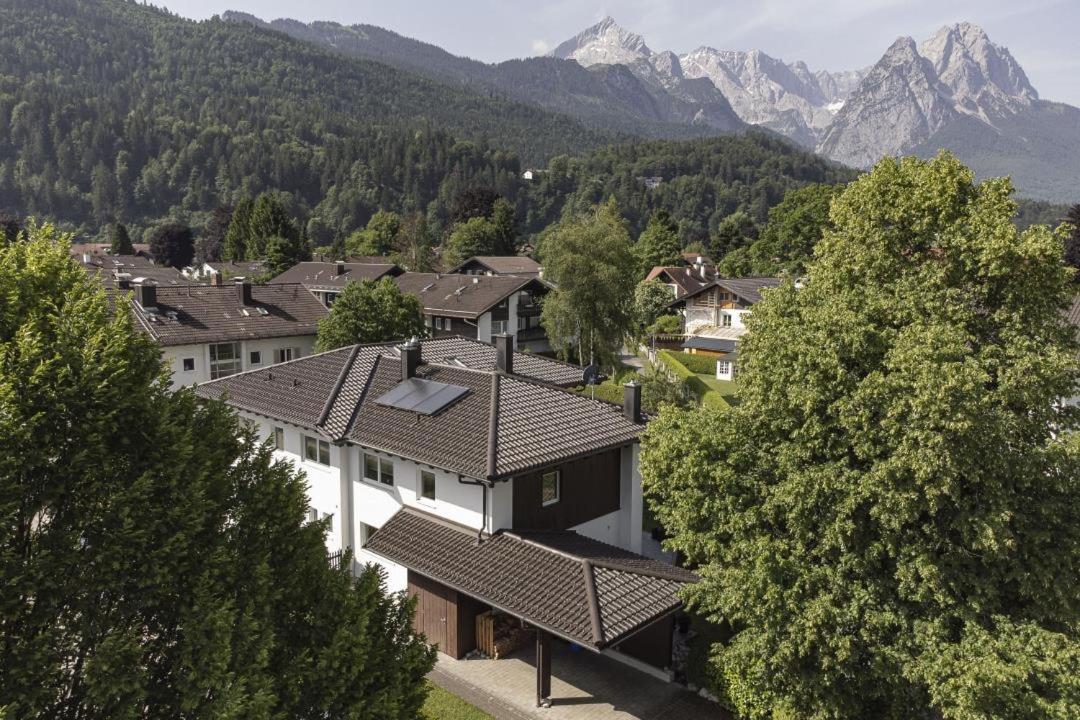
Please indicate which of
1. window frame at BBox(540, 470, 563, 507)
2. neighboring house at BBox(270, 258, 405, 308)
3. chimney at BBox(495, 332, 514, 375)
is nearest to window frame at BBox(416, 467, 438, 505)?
window frame at BBox(540, 470, 563, 507)

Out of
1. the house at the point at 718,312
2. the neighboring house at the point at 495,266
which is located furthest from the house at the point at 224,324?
the neighboring house at the point at 495,266

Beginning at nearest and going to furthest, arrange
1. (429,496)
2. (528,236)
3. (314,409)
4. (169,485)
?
(169,485) → (429,496) → (314,409) → (528,236)

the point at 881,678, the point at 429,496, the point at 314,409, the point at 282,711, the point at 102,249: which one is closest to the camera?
the point at 282,711

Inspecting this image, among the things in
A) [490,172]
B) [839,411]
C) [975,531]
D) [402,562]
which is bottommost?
[402,562]

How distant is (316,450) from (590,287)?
89.7 ft

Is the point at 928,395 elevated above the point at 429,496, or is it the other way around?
the point at 928,395

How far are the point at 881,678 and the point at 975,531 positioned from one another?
3.29 metres

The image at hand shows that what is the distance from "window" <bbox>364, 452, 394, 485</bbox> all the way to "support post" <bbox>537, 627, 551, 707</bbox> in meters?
7.15

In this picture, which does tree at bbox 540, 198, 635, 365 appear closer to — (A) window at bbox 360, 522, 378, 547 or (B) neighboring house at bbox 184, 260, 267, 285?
(A) window at bbox 360, 522, 378, 547

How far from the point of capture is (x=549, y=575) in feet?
55.4

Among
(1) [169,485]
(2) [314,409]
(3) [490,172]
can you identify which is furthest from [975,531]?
(3) [490,172]

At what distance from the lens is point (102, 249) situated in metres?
133

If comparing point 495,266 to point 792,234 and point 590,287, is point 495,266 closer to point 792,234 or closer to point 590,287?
point 792,234

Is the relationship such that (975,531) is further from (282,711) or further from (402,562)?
(402,562)
